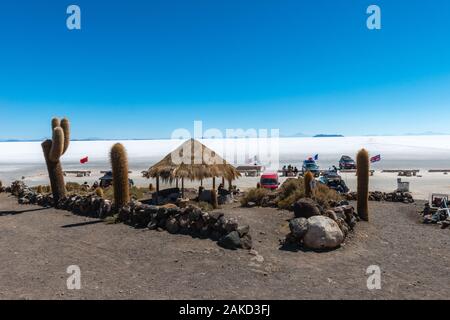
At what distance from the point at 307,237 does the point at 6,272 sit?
8.71 m

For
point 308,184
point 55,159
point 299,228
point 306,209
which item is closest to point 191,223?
point 299,228

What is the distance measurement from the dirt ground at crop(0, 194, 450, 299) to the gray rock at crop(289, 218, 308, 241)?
729 mm

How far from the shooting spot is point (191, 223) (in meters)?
13.5

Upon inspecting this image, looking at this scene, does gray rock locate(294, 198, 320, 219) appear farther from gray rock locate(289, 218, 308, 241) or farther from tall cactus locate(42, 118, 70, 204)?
tall cactus locate(42, 118, 70, 204)

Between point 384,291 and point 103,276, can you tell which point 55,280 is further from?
point 384,291

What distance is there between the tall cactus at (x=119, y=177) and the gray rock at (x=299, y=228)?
8103 millimetres

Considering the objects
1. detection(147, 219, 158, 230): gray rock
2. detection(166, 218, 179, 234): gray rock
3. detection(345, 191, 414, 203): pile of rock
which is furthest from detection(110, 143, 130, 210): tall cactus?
detection(345, 191, 414, 203): pile of rock

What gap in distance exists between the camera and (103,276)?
30.8 feet

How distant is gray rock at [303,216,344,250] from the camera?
11.6 metres

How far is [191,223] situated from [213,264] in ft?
11.1

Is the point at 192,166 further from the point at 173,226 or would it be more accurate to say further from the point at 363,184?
the point at 363,184
